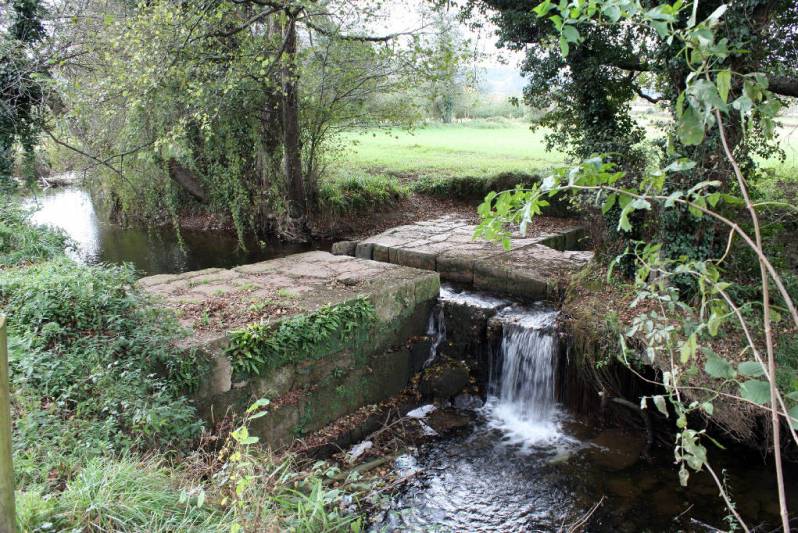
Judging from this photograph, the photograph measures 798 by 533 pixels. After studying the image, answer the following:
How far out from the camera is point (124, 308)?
4742mm

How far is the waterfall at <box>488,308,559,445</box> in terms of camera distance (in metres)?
6.31

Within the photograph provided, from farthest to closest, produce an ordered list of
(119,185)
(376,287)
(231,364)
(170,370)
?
(119,185) < (376,287) < (231,364) < (170,370)

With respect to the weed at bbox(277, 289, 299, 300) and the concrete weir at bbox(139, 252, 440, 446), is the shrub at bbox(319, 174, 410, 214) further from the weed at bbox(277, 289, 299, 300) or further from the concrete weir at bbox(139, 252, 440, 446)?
the weed at bbox(277, 289, 299, 300)

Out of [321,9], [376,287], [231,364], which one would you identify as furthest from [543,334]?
[321,9]

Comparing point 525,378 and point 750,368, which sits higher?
point 750,368

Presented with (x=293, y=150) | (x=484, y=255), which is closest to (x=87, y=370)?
(x=484, y=255)

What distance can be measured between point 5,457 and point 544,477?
14.3ft

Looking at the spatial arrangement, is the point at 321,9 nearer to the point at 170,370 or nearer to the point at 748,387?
the point at 170,370

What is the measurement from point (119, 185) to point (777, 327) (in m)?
11.5

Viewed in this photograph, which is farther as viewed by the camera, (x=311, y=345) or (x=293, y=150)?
(x=293, y=150)

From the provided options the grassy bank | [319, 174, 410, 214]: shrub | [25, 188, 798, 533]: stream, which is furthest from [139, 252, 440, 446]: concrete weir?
[319, 174, 410, 214]: shrub

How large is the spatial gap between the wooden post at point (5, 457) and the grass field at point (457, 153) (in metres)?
10.8

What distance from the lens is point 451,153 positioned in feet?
66.0

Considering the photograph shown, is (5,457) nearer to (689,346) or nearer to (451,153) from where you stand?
(689,346)
